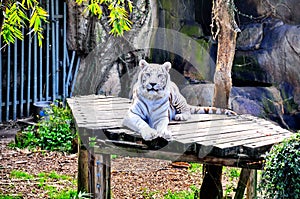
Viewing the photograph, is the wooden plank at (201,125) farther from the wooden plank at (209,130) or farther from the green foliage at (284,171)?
the green foliage at (284,171)

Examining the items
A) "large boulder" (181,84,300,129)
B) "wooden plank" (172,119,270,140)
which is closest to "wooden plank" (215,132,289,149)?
"wooden plank" (172,119,270,140)

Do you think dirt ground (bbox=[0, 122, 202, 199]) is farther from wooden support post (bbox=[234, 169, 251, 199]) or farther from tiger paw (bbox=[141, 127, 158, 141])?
tiger paw (bbox=[141, 127, 158, 141])

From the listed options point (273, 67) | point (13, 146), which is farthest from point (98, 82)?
point (273, 67)

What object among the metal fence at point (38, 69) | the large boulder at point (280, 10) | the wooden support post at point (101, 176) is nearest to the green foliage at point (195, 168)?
the wooden support post at point (101, 176)

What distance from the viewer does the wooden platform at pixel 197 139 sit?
15.4ft

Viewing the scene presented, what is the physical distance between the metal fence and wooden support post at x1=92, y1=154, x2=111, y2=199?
17.5 feet

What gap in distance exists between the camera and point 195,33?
13.1m

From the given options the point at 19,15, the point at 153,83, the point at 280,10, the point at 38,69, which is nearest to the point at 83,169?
the point at 153,83

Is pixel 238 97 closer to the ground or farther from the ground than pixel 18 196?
farther from the ground

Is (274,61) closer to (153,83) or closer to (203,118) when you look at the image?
(203,118)

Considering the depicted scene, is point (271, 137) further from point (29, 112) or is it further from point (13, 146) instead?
point (29, 112)

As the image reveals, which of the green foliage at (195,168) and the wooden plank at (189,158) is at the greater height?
the wooden plank at (189,158)

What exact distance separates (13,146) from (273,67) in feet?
20.8

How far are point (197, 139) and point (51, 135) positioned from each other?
450 cm
